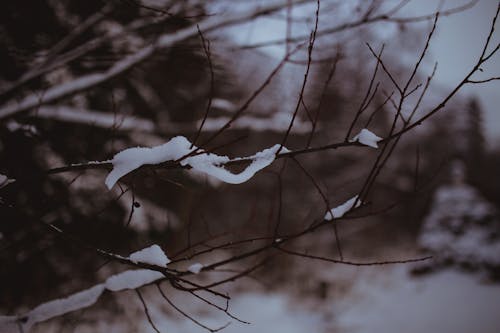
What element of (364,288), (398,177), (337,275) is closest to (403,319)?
(364,288)

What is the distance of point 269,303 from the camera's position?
6559mm

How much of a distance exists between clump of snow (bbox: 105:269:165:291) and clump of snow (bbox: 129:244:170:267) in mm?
274

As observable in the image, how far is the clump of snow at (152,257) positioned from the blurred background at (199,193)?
0.42ft

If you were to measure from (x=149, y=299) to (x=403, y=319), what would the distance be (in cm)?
461

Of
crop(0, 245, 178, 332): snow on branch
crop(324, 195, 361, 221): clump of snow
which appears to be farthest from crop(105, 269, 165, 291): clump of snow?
crop(324, 195, 361, 221): clump of snow

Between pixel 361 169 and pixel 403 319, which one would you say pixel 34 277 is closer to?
pixel 403 319

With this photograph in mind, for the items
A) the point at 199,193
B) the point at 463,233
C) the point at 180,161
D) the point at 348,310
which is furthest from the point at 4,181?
the point at 463,233

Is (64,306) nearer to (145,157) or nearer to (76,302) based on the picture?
(76,302)

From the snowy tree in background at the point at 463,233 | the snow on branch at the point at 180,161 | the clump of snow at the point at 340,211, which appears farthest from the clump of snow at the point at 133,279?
the snowy tree in background at the point at 463,233

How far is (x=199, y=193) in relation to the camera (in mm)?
3676

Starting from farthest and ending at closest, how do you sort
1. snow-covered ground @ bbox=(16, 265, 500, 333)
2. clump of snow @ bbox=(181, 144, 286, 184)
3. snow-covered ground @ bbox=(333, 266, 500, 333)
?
snow-covered ground @ bbox=(333, 266, 500, 333)
snow-covered ground @ bbox=(16, 265, 500, 333)
clump of snow @ bbox=(181, 144, 286, 184)

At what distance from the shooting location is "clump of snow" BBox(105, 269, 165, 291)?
140cm

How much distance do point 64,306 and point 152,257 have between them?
0.65 m

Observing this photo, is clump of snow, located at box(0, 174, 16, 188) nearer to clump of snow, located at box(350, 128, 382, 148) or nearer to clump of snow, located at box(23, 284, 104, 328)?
clump of snow, located at box(23, 284, 104, 328)
